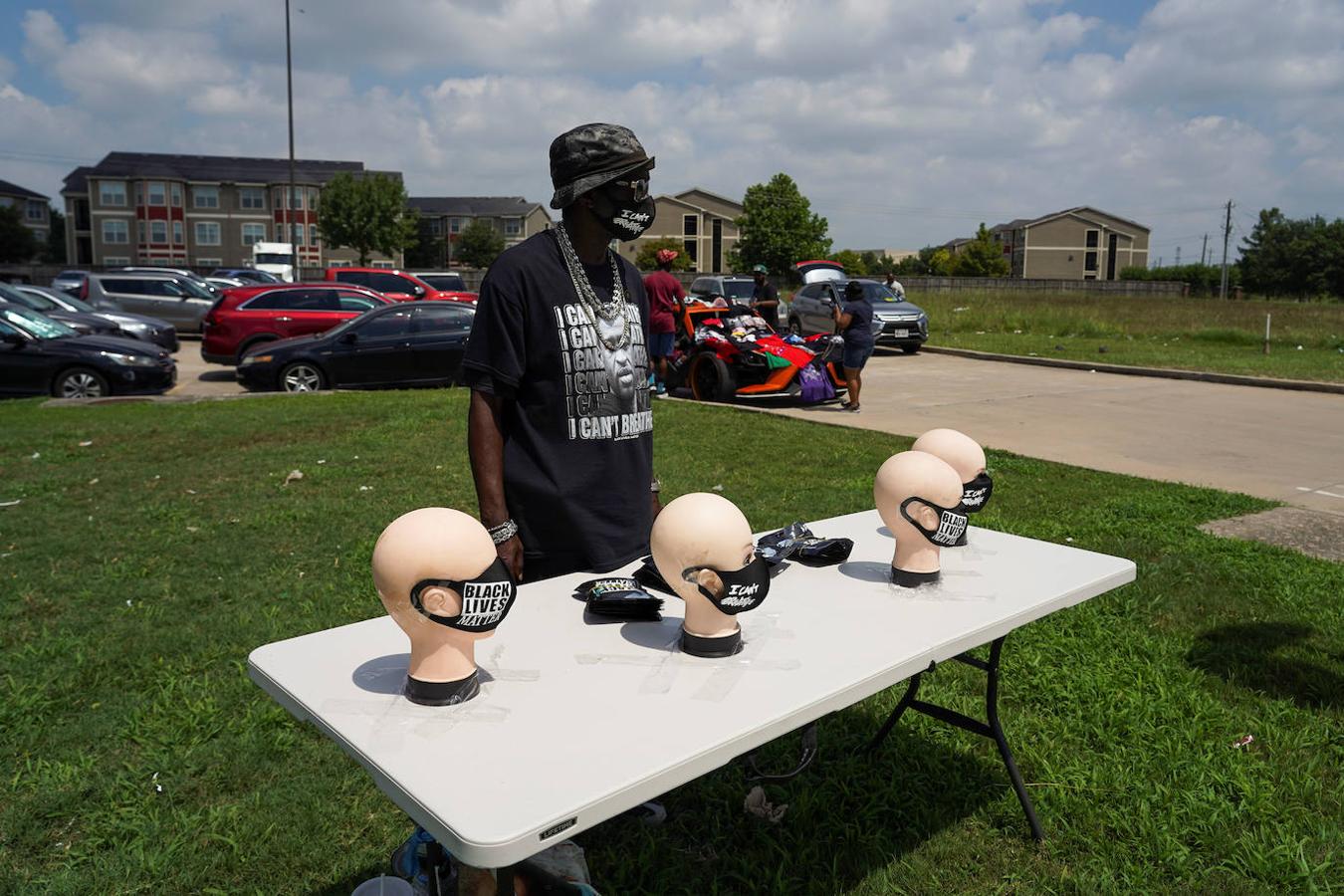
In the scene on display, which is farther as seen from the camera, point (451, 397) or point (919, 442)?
point (451, 397)

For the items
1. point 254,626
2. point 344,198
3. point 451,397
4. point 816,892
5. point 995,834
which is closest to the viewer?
point 816,892

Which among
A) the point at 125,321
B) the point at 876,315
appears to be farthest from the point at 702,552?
the point at 125,321

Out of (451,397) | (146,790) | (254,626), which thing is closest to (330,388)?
(451,397)

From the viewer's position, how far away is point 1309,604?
490 cm

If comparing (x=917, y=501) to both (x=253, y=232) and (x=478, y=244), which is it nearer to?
(x=478, y=244)

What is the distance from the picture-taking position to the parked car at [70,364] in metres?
13.4

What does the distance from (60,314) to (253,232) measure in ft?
217

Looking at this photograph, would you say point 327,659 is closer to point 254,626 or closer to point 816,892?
point 816,892

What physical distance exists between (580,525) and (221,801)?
5.37ft

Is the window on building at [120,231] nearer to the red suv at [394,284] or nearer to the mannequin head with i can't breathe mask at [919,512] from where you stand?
the red suv at [394,284]

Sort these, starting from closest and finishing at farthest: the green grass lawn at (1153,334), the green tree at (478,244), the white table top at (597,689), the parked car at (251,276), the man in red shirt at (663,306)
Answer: the white table top at (597,689)
the man in red shirt at (663,306)
the green grass lawn at (1153,334)
the parked car at (251,276)
the green tree at (478,244)

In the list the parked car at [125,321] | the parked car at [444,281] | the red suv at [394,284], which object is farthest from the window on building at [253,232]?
the parked car at [125,321]

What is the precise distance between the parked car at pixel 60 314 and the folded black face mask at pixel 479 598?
685 inches

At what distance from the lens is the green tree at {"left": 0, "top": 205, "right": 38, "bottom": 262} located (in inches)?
3017
